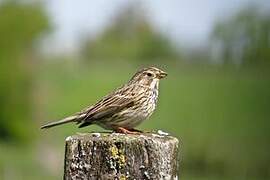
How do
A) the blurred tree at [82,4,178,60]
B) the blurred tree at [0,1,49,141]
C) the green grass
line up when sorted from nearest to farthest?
the green grass, the blurred tree at [0,1,49,141], the blurred tree at [82,4,178,60]

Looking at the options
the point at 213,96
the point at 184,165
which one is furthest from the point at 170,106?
the point at 184,165

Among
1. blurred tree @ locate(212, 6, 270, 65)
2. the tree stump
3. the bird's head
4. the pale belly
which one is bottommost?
the tree stump

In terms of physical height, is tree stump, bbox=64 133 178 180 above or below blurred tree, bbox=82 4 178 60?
below

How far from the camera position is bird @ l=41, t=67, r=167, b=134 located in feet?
20.7

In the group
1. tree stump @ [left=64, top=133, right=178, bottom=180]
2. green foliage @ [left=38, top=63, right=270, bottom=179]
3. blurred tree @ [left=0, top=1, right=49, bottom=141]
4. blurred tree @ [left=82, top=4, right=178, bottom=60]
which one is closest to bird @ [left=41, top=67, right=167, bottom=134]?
tree stump @ [left=64, top=133, right=178, bottom=180]

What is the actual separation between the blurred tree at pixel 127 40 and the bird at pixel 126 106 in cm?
7441

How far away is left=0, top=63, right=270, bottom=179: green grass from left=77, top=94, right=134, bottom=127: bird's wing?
978cm

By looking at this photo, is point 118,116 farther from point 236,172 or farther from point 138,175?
point 236,172

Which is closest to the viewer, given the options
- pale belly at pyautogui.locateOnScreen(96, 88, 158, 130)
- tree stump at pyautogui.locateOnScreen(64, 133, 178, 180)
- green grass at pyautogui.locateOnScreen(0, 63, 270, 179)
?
tree stump at pyautogui.locateOnScreen(64, 133, 178, 180)

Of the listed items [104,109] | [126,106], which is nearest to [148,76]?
[126,106]

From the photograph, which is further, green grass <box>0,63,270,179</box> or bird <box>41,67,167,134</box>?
green grass <box>0,63,270,179</box>

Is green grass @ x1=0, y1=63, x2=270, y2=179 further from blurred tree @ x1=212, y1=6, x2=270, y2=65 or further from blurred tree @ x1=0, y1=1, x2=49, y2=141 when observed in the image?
blurred tree @ x1=212, y1=6, x2=270, y2=65

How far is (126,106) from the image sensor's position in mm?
6684

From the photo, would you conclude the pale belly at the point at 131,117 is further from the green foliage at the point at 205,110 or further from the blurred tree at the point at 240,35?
the green foliage at the point at 205,110
